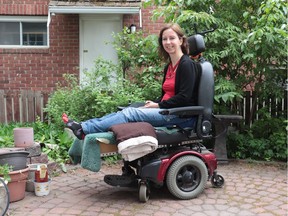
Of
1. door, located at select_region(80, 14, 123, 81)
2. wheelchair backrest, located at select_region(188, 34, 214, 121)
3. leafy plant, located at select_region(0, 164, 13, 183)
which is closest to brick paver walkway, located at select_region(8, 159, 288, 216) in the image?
leafy plant, located at select_region(0, 164, 13, 183)

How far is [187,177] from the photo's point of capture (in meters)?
3.95

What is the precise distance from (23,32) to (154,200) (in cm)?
666

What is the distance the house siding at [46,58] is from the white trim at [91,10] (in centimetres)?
73

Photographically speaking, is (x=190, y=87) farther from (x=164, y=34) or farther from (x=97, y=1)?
(x=97, y=1)

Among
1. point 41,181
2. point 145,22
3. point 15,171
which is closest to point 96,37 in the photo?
point 145,22

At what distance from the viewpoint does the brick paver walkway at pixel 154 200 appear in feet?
11.9

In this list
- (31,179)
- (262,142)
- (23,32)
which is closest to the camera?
(31,179)

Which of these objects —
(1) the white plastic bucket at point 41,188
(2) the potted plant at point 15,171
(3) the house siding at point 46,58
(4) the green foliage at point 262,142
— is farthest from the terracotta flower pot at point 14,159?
(3) the house siding at point 46,58

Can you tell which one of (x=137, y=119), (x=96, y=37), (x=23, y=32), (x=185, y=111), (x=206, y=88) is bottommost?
(x=137, y=119)

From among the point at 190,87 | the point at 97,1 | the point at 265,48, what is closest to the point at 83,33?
the point at 97,1

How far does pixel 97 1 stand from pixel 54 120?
329cm

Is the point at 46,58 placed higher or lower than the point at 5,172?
higher

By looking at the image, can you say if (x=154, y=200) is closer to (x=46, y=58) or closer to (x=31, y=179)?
(x=31, y=179)

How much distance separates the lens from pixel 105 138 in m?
3.59
